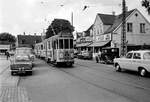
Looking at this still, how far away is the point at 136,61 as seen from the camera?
1453cm

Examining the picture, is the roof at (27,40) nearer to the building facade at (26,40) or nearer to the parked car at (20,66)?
the building facade at (26,40)

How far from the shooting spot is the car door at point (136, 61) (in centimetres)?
1432

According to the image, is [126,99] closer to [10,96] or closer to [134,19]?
[10,96]

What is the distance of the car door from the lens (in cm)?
1432

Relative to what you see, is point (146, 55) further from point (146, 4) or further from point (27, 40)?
point (27, 40)

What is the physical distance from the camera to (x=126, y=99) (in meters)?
7.44

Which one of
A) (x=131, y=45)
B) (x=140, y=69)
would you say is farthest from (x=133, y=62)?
(x=131, y=45)

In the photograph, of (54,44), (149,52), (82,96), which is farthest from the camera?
(54,44)

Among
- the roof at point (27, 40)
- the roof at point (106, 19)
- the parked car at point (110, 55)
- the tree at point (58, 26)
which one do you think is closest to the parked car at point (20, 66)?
the parked car at point (110, 55)

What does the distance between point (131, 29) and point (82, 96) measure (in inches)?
1237

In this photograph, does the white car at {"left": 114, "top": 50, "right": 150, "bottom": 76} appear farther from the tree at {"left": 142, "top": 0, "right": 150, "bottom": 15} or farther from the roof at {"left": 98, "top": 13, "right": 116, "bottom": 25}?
the roof at {"left": 98, "top": 13, "right": 116, "bottom": 25}

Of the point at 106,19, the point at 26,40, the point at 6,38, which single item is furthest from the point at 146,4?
the point at 6,38

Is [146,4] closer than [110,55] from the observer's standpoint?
Yes

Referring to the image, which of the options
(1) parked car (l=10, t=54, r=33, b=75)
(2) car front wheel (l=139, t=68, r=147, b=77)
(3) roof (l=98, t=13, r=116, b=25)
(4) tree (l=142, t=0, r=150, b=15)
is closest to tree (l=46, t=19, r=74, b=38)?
(3) roof (l=98, t=13, r=116, b=25)
